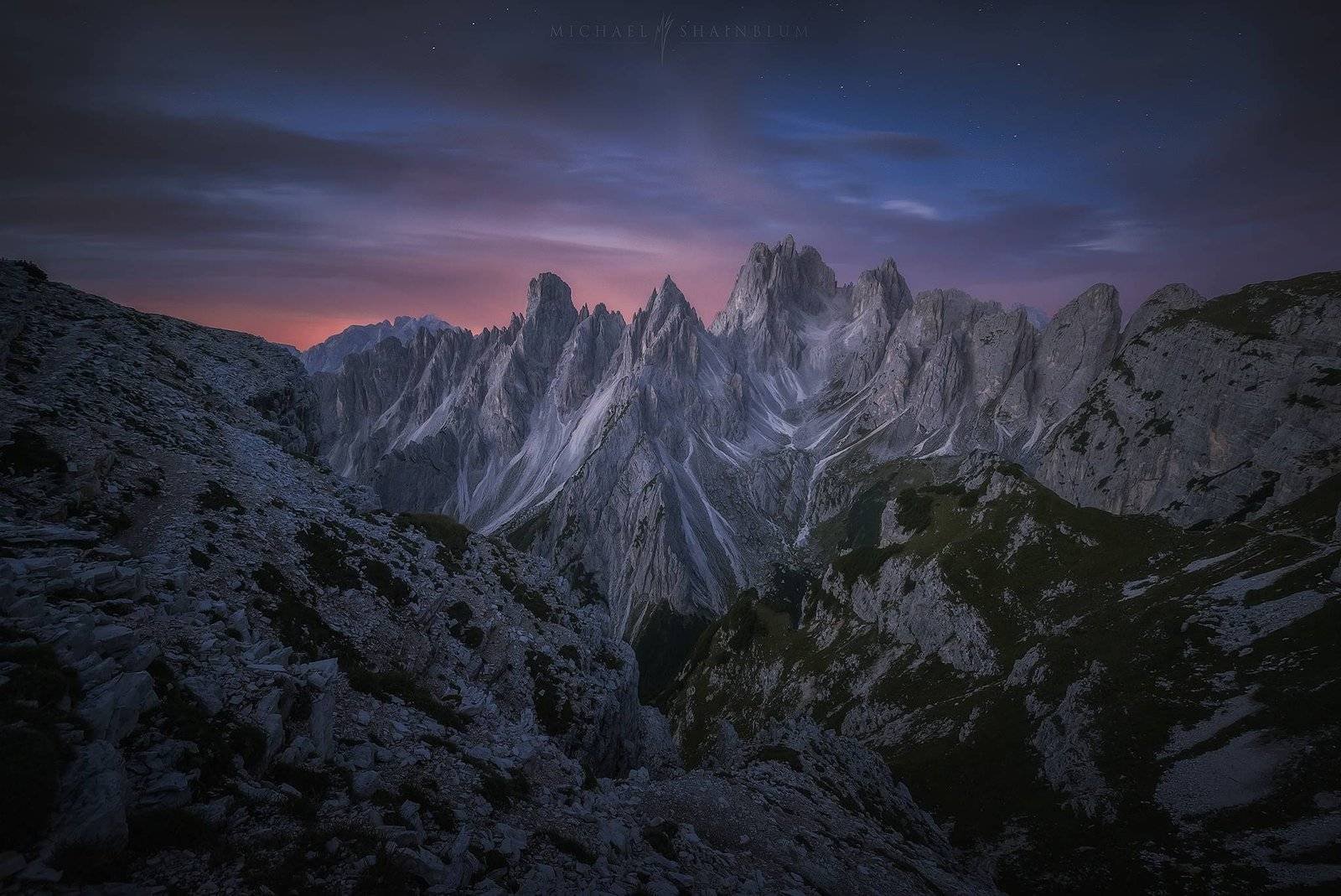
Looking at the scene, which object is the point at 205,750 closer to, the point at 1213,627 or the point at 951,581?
the point at 1213,627

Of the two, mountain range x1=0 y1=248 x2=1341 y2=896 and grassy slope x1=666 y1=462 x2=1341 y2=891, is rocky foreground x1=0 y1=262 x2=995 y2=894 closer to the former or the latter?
mountain range x1=0 y1=248 x2=1341 y2=896

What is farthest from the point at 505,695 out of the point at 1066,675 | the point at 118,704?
the point at 1066,675

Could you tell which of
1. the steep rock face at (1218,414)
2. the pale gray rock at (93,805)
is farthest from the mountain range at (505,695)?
the steep rock face at (1218,414)

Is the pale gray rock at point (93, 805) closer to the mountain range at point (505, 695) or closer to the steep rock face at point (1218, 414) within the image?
the mountain range at point (505, 695)

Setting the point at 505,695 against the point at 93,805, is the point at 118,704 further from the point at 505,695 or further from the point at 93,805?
the point at 505,695

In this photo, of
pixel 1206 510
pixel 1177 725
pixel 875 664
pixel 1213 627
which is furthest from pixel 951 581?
pixel 1206 510

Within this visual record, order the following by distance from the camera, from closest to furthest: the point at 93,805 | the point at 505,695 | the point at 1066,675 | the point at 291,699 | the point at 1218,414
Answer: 1. the point at 93,805
2. the point at 291,699
3. the point at 505,695
4. the point at 1066,675
5. the point at 1218,414

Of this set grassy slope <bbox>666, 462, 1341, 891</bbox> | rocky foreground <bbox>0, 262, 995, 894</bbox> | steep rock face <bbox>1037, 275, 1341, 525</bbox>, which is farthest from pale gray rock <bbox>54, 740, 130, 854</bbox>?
steep rock face <bbox>1037, 275, 1341, 525</bbox>
